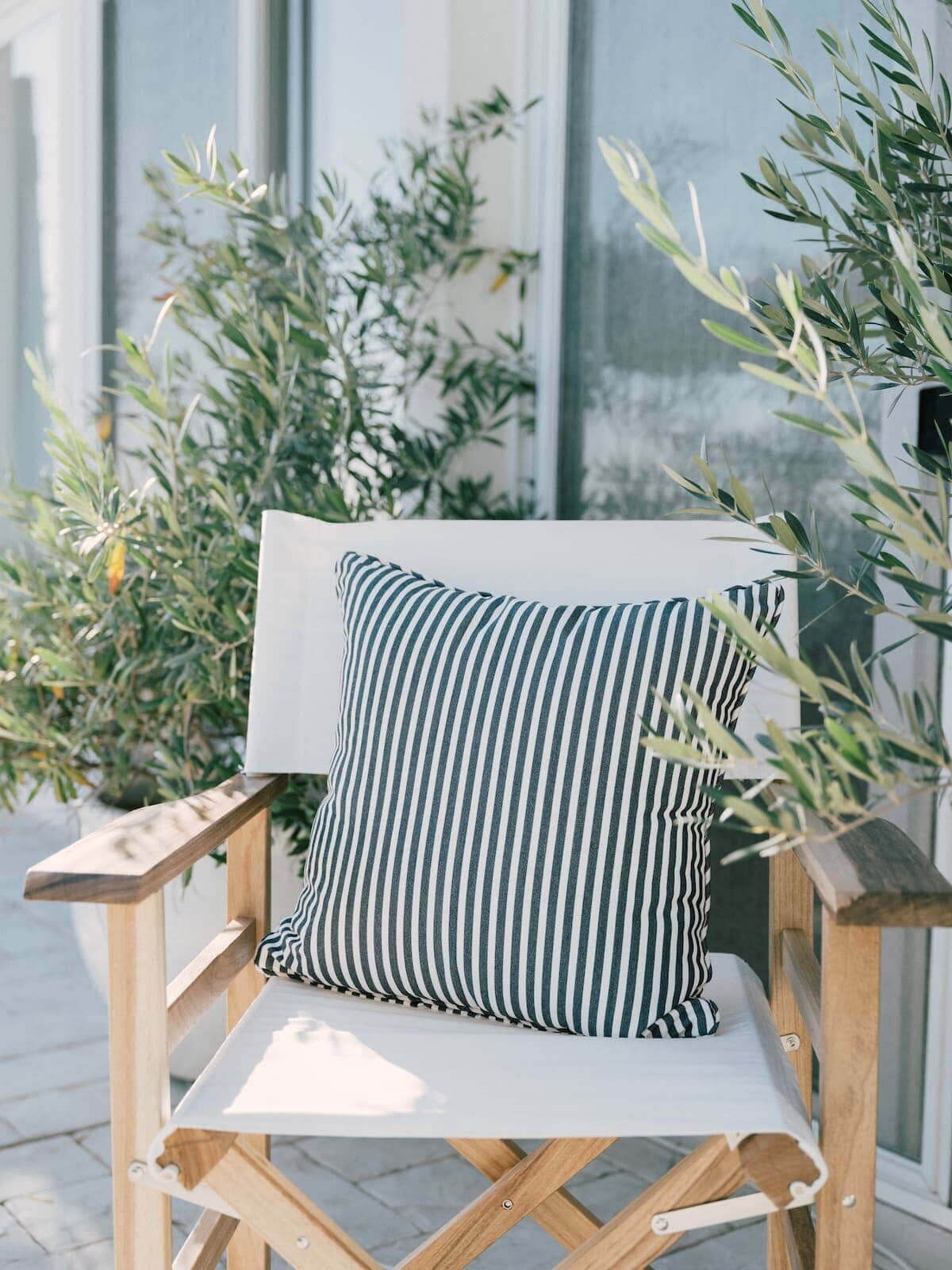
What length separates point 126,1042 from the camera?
1097mm

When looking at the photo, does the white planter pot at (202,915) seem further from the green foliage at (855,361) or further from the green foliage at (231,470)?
the green foliage at (855,361)

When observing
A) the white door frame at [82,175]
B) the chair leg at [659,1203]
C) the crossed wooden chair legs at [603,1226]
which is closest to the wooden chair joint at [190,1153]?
the crossed wooden chair legs at [603,1226]

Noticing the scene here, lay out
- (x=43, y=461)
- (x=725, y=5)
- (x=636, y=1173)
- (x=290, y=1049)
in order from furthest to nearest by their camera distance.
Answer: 1. (x=43, y=461)
2. (x=725, y=5)
3. (x=636, y=1173)
4. (x=290, y=1049)

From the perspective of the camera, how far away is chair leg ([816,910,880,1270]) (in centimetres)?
103

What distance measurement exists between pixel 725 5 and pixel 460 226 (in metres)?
0.61

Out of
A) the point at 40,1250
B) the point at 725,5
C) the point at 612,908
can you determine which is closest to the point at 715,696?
the point at 612,908

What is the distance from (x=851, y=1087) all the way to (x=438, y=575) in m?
0.81

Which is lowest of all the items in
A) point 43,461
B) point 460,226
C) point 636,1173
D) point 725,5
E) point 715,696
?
point 636,1173

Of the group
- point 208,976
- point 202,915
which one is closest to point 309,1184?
point 202,915

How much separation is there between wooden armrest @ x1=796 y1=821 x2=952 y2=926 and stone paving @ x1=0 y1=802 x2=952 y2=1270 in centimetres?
92

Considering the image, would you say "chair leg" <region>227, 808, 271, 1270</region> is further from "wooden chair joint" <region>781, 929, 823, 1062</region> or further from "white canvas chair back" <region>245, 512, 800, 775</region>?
"wooden chair joint" <region>781, 929, 823, 1062</region>

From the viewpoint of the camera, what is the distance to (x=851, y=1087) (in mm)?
1034

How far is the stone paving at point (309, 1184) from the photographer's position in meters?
1.74

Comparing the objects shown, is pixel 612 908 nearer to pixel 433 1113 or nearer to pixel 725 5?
pixel 433 1113
